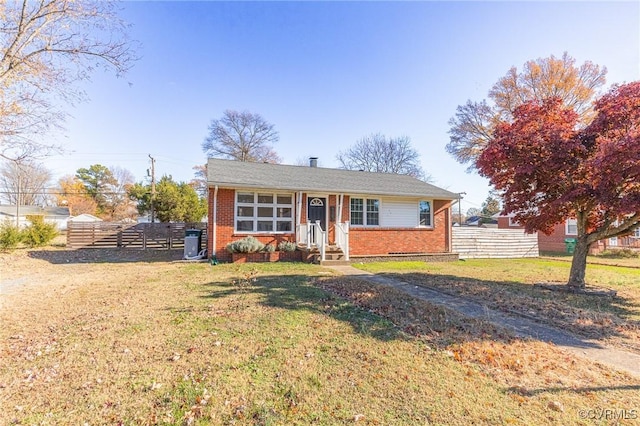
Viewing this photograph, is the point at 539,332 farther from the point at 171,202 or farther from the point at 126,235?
the point at 171,202

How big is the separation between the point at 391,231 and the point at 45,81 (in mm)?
12579

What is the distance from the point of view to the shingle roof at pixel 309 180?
39.0 feet

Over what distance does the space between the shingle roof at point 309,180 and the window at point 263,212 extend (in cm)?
63

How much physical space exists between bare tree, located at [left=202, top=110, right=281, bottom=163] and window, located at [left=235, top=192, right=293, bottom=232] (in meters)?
22.7

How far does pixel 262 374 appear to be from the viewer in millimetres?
3145

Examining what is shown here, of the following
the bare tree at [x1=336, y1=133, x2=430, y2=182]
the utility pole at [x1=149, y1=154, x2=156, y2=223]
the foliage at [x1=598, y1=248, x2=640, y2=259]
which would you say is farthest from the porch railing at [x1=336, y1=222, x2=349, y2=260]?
the bare tree at [x1=336, y1=133, x2=430, y2=182]

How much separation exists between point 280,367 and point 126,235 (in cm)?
1843

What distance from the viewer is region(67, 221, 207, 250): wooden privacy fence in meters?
17.4

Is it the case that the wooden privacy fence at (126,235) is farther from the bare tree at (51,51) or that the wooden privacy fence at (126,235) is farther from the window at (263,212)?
the bare tree at (51,51)

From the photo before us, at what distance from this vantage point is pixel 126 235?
18078 mm

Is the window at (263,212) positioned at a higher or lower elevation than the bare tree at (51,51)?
lower

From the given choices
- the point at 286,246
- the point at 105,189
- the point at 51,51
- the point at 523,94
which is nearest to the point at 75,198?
the point at 105,189

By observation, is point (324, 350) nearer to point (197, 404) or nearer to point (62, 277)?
point (197, 404)

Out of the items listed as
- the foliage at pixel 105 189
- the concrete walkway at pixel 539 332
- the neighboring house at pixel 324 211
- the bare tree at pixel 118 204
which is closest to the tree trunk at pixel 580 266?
the concrete walkway at pixel 539 332
